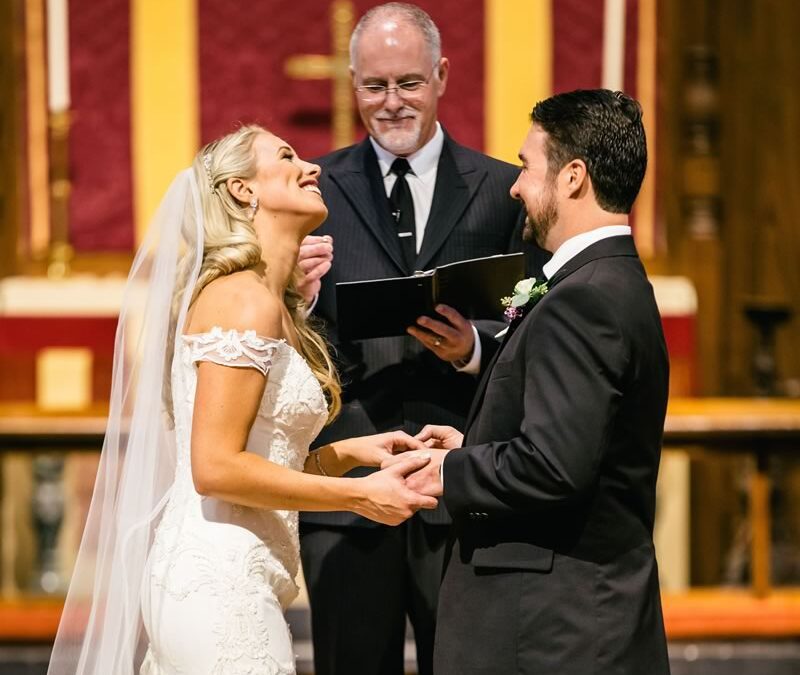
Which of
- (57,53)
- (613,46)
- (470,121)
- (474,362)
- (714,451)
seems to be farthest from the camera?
(470,121)

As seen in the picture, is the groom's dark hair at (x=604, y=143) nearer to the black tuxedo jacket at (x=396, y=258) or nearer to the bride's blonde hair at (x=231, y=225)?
the bride's blonde hair at (x=231, y=225)

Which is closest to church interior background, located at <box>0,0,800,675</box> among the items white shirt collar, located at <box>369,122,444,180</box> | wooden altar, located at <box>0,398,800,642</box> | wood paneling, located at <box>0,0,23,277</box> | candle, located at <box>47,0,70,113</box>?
wood paneling, located at <box>0,0,23,277</box>

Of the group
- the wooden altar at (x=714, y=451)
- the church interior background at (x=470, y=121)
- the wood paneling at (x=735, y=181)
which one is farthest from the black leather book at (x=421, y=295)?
the wood paneling at (x=735, y=181)

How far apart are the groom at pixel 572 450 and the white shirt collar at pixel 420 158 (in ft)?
3.15

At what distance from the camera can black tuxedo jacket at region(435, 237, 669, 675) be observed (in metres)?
2.50

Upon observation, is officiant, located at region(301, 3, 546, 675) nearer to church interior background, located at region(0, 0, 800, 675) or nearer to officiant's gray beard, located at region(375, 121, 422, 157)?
officiant's gray beard, located at region(375, 121, 422, 157)

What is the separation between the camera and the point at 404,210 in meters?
3.63

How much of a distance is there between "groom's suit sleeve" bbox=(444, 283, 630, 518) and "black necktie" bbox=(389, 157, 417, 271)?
3.47ft

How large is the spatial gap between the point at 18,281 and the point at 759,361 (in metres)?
3.59

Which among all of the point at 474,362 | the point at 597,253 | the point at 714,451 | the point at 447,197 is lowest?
the point at 714,451

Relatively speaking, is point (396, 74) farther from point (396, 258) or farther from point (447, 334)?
point (447, 334)

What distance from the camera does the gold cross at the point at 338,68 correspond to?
22.0 feet

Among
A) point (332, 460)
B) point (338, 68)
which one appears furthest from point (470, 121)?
point (332, 460)

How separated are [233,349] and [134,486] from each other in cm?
47
